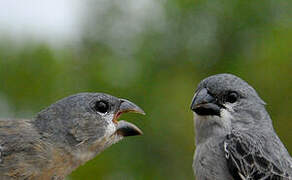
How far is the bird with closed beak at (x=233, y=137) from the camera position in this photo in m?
4.68

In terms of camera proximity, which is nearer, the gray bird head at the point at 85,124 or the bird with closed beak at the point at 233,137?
the bird with closed beak at the point at 233,137

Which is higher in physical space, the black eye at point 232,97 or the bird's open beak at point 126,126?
the black eye at point 232,97

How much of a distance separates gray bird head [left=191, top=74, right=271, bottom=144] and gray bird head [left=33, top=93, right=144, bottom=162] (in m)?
0.65

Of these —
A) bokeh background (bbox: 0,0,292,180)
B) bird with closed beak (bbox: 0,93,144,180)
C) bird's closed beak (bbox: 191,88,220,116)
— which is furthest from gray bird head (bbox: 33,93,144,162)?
bokeh background (bbox: 0,0,292,180)

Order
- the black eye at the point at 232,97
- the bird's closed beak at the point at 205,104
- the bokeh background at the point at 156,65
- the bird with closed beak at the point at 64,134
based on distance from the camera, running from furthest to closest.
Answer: the bokeh background at the point at 156,65, the black eye at the point at 232,97, the bird's closed beak at the point at 205,104, the bird with closed beak at the point at 64,134

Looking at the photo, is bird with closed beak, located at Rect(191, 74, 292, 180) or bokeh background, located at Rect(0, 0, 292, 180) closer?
bird with closed beak, located at Rect(191, 74, 292, 180)

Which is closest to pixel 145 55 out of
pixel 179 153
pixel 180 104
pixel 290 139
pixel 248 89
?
pixel 180 104

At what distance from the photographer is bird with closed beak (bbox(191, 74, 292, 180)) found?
15.3 feet

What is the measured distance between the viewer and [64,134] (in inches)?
193

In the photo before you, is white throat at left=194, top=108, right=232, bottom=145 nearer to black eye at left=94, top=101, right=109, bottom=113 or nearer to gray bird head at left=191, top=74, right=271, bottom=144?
gray bird head at left=191, top=74, right=271, bottom=144

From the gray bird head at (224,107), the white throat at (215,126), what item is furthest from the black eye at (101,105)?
the white throat at (215,126)

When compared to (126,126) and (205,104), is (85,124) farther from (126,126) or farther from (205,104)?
(205,104)

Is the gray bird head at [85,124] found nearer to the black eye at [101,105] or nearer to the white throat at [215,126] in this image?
the black eye at [101,105]

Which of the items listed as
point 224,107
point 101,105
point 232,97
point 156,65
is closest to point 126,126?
point 101,105
